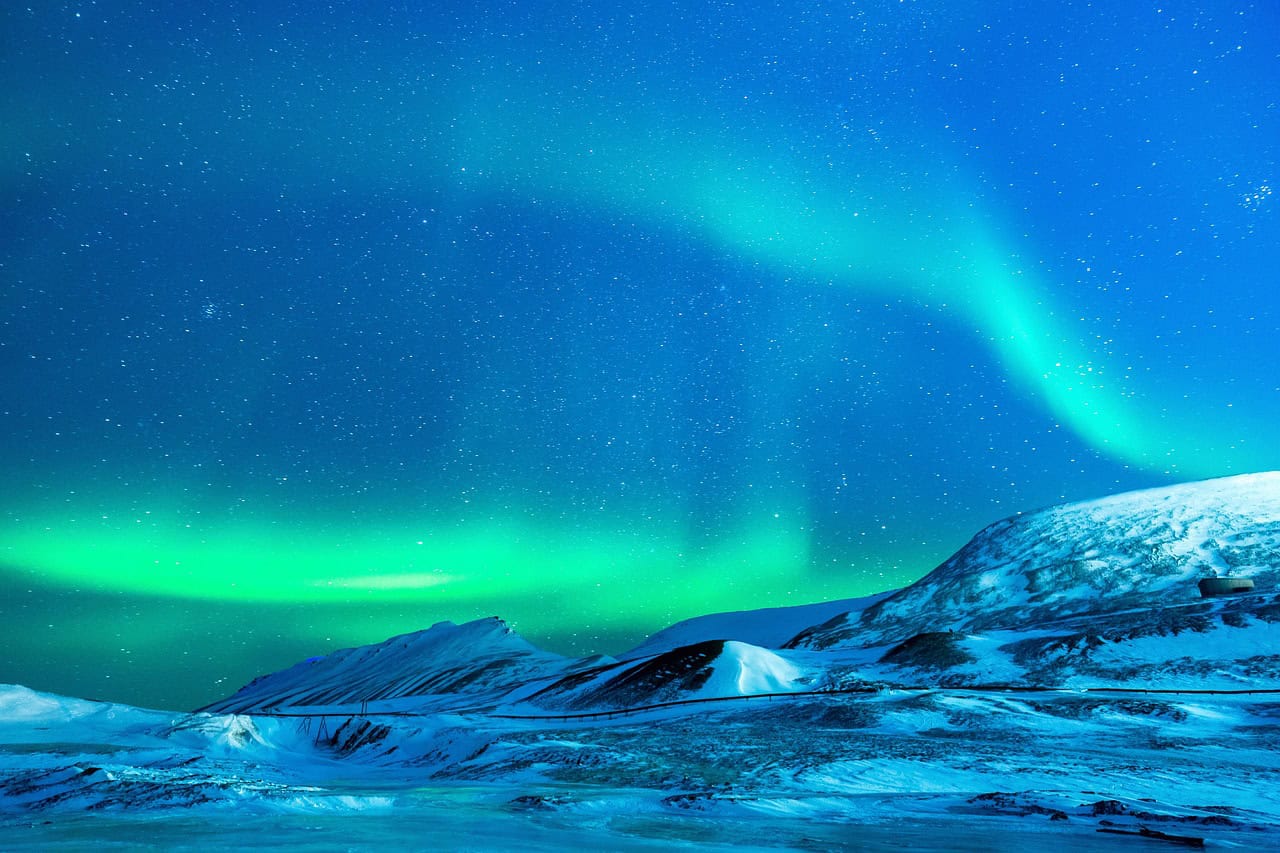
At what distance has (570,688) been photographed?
394ft

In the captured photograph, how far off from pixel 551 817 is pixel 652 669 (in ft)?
262

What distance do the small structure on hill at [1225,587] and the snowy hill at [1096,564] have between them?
22.3ft

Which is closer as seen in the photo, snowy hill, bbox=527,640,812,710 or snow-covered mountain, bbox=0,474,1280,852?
snow-covered mountain, bbox=0,474,1280,852

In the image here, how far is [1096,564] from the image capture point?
15688cm

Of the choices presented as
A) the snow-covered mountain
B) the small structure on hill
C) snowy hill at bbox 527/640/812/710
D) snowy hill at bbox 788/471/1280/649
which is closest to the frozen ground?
the snow-covered mountain

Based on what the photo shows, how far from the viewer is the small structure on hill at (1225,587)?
116938 mm

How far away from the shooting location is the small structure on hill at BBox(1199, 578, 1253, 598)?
116938 mm

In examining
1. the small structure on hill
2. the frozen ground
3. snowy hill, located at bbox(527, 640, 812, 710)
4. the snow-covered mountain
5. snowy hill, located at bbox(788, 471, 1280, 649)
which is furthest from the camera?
snowy hill, located at bbox(788, 471, 1280, 649)

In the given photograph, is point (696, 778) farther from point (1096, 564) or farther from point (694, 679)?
point (1096, 564)

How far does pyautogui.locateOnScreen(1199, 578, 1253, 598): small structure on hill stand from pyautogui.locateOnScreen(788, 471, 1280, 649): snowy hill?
268 inches

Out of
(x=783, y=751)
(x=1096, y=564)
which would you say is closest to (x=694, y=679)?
(x=783, y=751)

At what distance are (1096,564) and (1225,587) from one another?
39493mm

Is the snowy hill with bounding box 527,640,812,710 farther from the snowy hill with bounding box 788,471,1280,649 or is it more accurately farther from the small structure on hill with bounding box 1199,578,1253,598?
the small structure on hill with bounding box 1199,578,1253,598

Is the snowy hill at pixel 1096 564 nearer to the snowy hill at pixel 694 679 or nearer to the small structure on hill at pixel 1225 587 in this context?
the small structure on hill at pixel 1225 587
